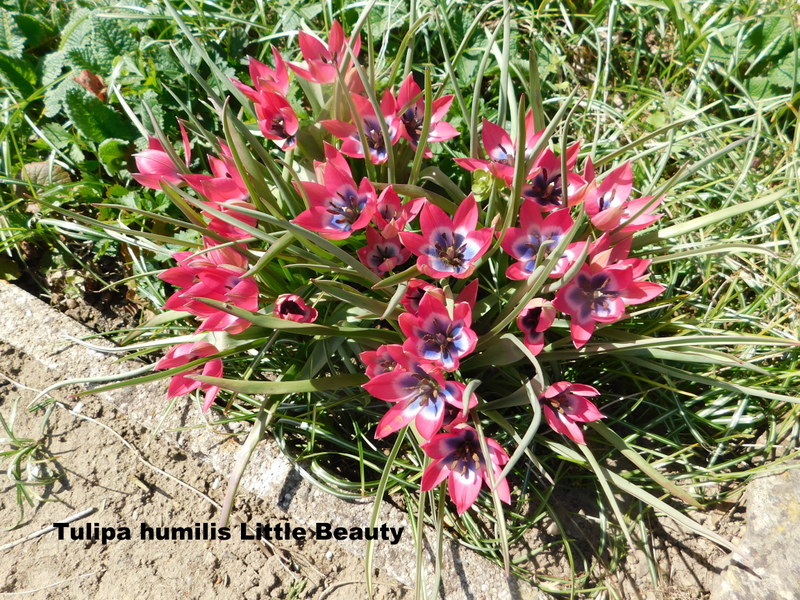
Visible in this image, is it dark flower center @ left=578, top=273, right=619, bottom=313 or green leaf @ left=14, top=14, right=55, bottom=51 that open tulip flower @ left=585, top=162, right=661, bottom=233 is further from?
green leaf @ left=14, top=14, right=55, bottom=51

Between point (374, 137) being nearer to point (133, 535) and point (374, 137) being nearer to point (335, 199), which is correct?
point (335, 199)

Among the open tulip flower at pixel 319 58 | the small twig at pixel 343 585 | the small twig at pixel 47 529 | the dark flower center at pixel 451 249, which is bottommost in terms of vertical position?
the small twig at pixel 343 585

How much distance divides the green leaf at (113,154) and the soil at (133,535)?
677 mm

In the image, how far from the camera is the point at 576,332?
42.1 inches

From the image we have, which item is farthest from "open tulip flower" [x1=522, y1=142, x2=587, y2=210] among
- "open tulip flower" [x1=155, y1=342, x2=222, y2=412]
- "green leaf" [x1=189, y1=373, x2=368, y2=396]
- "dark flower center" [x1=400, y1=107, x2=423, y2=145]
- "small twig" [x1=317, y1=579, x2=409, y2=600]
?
"small twig" [x1=317, y1=579, x2=409, y2=600]

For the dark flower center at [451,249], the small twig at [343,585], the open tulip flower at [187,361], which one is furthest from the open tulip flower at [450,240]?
the small twig at [343,585]

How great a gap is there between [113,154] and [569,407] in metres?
1.45

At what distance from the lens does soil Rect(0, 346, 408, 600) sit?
1407mm

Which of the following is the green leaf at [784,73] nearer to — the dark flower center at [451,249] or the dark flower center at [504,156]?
the dark flower center at [504,156]

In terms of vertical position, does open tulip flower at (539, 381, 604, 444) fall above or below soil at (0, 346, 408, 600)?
above

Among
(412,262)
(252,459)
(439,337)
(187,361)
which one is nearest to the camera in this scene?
(439,337)

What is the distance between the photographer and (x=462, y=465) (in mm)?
1142

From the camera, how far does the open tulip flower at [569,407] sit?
111 centimetres

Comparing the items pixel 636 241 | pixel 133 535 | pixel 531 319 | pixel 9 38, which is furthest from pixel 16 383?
pixel 636 241
